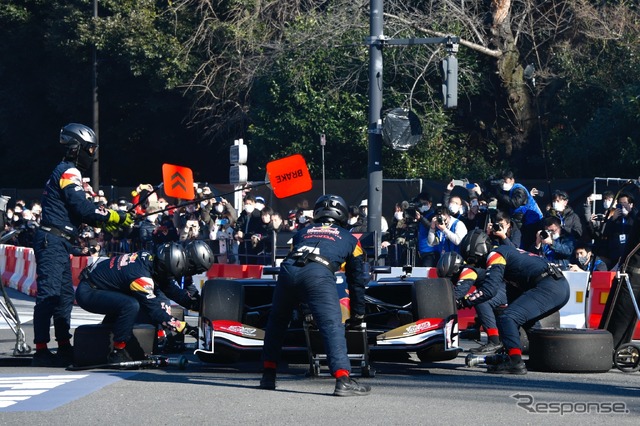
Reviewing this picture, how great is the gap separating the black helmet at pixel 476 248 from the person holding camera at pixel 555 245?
16.2ft

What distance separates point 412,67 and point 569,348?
17369 millimetres

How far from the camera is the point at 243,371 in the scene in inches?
404

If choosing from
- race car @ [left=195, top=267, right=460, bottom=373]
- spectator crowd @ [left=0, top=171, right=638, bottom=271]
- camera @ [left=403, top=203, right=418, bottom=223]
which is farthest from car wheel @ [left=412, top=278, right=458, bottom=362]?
camera @ [left=403, top=203, right=418, bottom=223]

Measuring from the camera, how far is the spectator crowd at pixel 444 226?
1519 cm

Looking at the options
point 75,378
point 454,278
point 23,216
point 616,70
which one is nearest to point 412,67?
point 616,70

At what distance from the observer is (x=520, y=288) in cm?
1059

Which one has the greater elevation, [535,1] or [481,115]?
[535,1]

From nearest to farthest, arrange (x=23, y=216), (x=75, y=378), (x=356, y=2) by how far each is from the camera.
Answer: (x=75, y=378) < (x=356, y=2) < (x=23, y=216)

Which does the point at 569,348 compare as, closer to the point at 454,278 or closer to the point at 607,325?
the point at 607,325

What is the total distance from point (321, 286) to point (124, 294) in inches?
97.4

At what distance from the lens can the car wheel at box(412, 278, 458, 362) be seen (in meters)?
9.86

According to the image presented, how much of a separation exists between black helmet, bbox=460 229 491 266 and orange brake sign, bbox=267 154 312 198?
3.43m

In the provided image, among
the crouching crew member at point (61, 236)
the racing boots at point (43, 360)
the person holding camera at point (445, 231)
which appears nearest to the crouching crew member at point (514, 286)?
the crouching crew member at point (61, 236)

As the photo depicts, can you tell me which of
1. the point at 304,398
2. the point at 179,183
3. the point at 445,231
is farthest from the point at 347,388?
the point at 445,231
